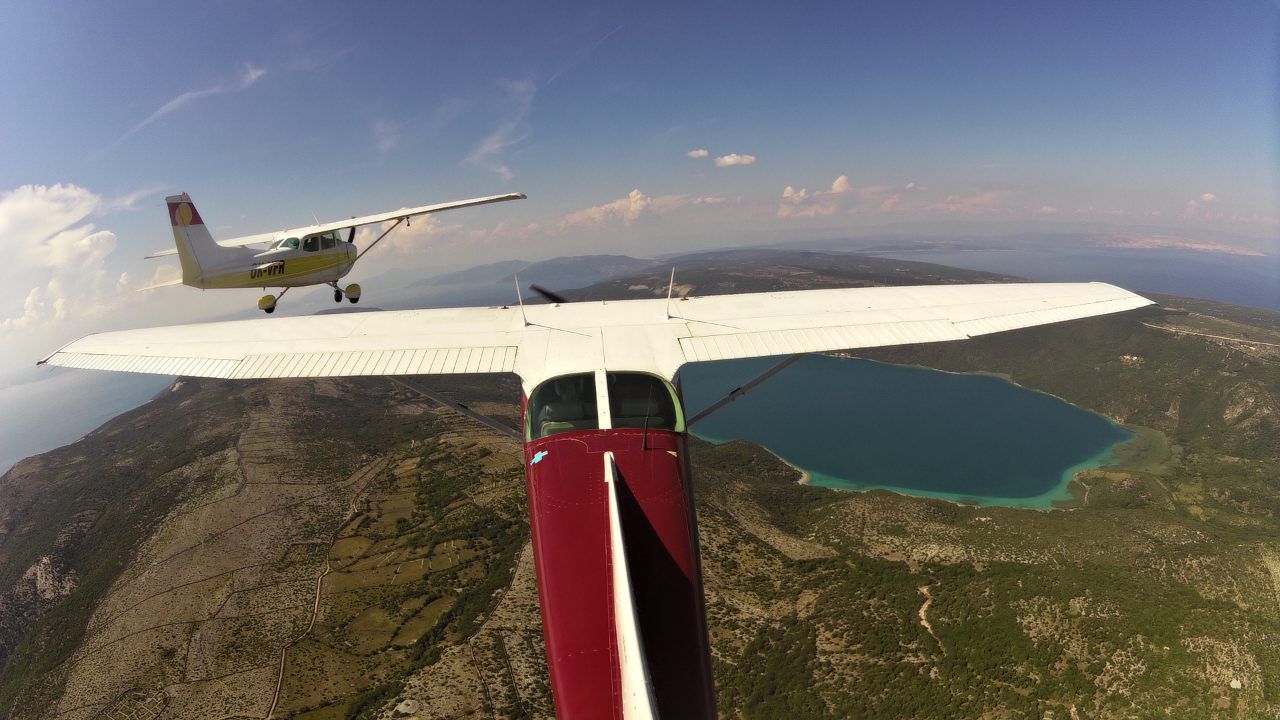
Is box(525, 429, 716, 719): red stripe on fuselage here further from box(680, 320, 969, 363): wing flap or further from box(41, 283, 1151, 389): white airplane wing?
box(680, 320, 969, 363): wing flap

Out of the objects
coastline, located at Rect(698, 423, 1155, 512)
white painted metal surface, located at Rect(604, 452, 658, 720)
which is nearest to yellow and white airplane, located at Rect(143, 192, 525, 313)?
white painted metal surface, located at Rect(604, 452, 658, 720)

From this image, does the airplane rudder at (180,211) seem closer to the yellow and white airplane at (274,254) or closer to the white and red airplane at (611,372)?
the yellow and white airplane at (274,254)

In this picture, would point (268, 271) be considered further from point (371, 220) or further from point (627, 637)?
point (627, 637)

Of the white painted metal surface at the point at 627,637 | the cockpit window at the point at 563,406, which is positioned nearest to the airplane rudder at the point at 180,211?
the cockpit window at the point at 563,406

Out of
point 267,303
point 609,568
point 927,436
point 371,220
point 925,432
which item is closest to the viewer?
point 609,568

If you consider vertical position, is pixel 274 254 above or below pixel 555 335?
above

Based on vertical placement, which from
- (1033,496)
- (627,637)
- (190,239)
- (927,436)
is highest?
(190,239)

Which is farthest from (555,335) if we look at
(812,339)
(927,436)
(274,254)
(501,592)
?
(927,436)
